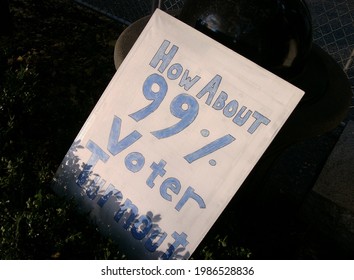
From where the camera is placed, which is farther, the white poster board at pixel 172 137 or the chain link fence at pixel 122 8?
the chain link fence at pixel 122 8

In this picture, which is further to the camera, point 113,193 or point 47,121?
point 47,121

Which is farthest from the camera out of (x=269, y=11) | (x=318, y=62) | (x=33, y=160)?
(x=33, y=160)

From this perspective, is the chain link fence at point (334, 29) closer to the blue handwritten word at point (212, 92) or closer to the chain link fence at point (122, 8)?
the chain link fence at point (122, 8)

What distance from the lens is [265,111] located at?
5.59 ft

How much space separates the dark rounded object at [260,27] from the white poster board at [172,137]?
0.54ft

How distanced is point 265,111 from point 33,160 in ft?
4.74

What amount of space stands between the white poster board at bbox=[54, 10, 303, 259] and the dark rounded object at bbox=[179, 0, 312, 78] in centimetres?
16

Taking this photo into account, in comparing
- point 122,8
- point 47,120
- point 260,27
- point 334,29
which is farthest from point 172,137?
point 334,29

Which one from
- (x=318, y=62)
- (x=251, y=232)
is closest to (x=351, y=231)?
(x=251, y=232)

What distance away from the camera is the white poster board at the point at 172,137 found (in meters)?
1.74

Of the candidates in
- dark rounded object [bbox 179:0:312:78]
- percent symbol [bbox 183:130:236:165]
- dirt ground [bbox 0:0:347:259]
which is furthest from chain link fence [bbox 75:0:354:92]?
percent symbol [bbox 183:130:236:165]

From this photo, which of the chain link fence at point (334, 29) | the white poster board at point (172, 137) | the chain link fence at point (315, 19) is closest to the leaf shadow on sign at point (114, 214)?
the white poster board at point (172, 137)

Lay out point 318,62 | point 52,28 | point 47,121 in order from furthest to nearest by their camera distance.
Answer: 1. point 52,28
2. point 47,121
3. point 318,62
